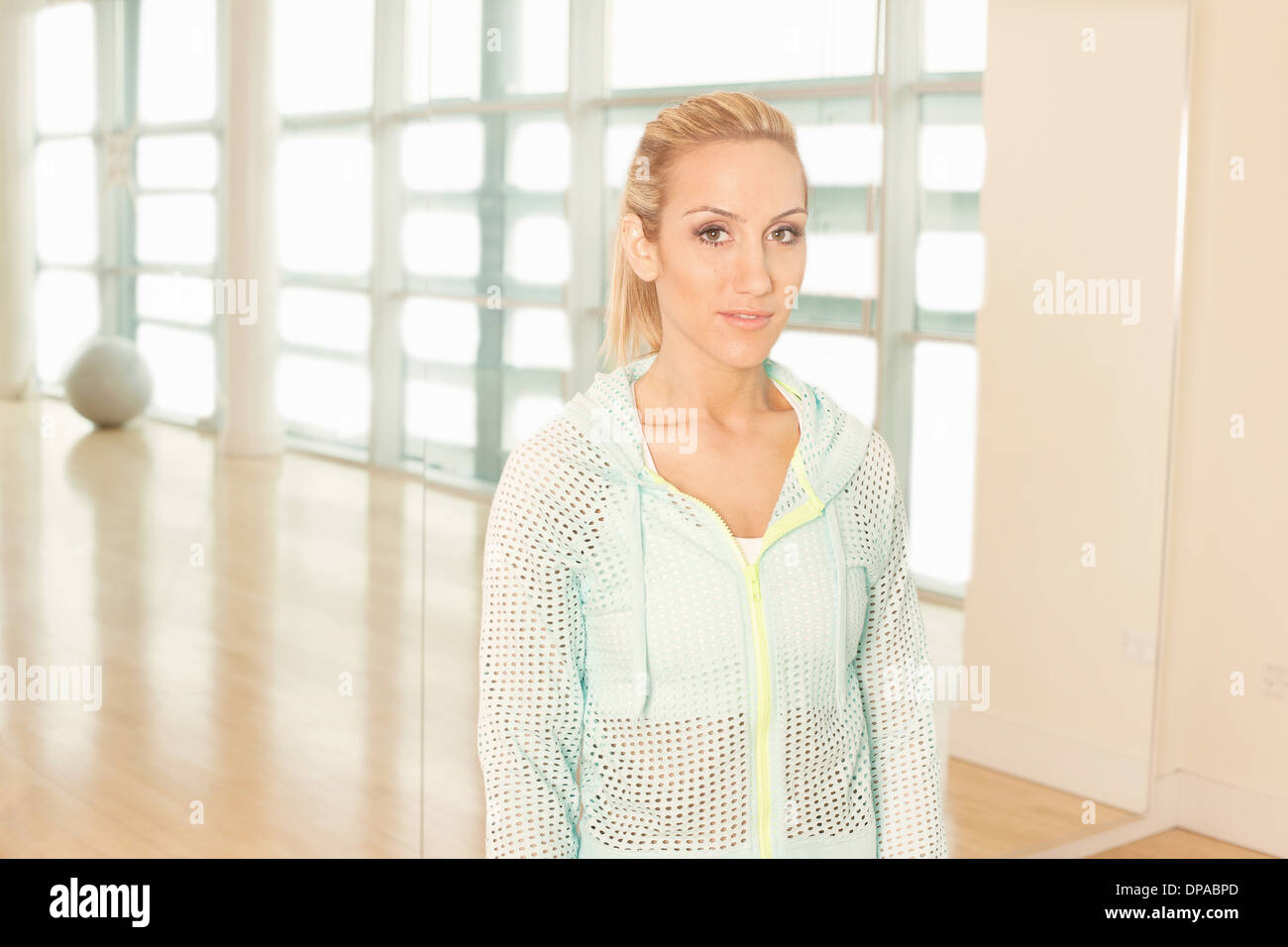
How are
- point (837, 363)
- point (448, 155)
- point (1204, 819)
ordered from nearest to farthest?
1. point (448, 155)
2. point (837, 363)
3. point (1204, 819)

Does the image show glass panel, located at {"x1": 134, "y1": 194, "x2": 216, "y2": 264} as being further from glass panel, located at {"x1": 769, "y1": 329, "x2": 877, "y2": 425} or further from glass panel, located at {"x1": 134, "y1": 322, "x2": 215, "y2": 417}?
glass panel, located at {"x1": 769, "y1": 329, "x2": 877, "y2": 425}

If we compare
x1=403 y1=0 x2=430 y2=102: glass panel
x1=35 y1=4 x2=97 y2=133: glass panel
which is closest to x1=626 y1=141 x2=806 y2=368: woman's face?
x1=403 y1=0 x2=430 y2=102: glass panel

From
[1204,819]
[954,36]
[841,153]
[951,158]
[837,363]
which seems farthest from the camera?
[1204,819]

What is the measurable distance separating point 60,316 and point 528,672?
5.77 feet

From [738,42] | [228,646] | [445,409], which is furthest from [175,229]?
[738,42]

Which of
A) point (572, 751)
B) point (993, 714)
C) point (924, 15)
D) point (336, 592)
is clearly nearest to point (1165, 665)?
point (993, 714)

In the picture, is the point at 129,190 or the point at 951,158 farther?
the point at 951,158

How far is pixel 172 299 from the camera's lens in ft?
9.77

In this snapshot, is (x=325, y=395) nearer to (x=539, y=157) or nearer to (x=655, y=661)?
(x=539, y=157)

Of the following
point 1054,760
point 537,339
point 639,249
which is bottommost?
point 1054,760

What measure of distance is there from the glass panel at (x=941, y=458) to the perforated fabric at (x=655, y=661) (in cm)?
234

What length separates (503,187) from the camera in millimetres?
3074

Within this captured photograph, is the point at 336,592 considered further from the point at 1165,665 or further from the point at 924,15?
the point at 1165,665

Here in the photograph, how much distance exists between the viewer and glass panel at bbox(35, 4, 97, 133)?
293 centimetres
